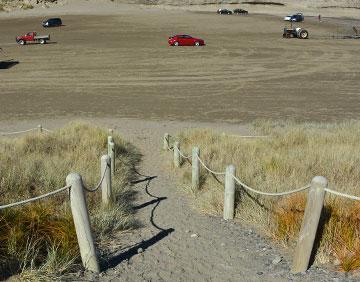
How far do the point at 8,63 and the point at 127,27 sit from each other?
22992mm

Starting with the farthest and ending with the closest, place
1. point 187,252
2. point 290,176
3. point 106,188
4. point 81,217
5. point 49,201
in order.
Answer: point 290,176 → point 106,188 → point 49,201 → point 187,252 → point 81,217

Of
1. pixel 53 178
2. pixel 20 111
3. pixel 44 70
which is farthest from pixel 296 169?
pixel 44 70

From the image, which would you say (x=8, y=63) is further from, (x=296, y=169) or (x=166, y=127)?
(x=296, y=169)

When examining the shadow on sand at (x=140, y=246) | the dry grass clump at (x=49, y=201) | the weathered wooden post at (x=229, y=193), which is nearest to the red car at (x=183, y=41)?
the dry grass clump at (x=49, y=201)

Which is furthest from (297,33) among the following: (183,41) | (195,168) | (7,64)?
(195,168)

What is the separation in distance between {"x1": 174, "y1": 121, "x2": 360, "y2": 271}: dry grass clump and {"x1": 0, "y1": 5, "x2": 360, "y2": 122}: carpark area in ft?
20.3

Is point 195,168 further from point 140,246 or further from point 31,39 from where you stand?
point 31,39

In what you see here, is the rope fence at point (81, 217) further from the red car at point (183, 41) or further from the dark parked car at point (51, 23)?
the dark parked car at point (51, 23)

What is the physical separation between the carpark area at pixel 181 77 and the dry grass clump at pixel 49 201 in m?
8.88

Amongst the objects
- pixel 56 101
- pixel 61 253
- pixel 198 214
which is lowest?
pixel 56 101

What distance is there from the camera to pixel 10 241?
5.58m

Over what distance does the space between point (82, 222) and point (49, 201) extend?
229 centimetres

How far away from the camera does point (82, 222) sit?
5402 millimetres

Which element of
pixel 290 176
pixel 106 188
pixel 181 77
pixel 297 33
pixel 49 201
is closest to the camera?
pixel 49 201
